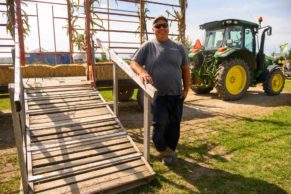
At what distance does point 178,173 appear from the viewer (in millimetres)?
3646

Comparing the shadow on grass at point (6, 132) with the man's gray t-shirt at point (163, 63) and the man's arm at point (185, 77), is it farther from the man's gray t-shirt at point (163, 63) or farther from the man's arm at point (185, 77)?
the man's arm at point (185, 77)

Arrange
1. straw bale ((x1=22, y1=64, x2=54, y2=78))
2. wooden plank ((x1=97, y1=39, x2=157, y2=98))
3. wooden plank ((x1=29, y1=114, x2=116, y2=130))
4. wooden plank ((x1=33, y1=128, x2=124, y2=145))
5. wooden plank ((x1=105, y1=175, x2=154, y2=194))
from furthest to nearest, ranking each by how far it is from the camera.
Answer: straw bale ((x1=22, y1=64, x2=54, y2=78)), wooden plank ((x1=29, y1=114, x2=116, y2=130)), wooden plank ((x1=33, y1=128, x2=124, y2=145)), wooden plank ((x1=97, y1=39, x2=157, y2=98)), wooden plank ((x1=105, y1=175, x2=154, y2=194))

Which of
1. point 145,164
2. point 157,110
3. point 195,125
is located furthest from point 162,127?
point 195,125

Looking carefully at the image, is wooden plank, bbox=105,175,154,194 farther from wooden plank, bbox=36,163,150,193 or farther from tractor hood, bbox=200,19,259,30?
tractor hood, bbox=200,19,259,30

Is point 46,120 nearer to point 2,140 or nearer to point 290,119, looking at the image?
point 2,140

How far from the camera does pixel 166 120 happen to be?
3.67m

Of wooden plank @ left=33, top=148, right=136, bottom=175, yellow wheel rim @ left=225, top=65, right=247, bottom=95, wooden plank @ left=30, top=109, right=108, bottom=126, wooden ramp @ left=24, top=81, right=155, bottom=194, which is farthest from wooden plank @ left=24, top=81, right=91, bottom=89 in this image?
yellow wheel rim @ left=225, top=65, right=247, bottom=95

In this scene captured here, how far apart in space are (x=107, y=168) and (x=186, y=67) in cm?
177

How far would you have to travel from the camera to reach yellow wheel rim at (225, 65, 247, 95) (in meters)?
8.88

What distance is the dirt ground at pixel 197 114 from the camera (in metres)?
5.07

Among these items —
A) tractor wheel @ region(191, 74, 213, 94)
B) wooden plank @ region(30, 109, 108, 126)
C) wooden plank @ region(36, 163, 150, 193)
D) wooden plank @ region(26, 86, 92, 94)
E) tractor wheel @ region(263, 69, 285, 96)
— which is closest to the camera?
wooden plank @ region(36, 163, 150, 193)

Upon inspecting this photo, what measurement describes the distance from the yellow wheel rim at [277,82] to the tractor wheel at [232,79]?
5.16ft

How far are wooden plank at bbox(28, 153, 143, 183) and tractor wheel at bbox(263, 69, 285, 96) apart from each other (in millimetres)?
7907

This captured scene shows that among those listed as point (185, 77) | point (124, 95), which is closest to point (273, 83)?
point (124, 95)
